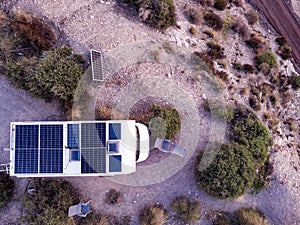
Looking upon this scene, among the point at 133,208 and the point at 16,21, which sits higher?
the point at 16,21

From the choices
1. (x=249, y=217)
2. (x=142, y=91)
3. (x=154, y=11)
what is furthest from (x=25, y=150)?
(x=249, y=217)

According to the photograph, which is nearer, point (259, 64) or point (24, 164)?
point (24, 164)

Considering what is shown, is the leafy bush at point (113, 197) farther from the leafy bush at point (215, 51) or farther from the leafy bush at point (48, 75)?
the leafy bush at point (215, 51)

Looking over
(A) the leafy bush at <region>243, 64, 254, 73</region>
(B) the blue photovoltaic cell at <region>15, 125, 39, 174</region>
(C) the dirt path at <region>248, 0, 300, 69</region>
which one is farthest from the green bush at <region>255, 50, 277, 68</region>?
(B) the blue photovoltaic cell at <region>15, 125, 39, 174</region>

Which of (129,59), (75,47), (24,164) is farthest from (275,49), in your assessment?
(24,164)

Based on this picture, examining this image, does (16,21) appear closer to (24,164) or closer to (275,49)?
(24,164)

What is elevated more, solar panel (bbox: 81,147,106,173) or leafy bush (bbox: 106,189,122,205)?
solar panel (bbox: 81,147,106,173)

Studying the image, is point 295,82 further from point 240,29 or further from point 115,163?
point 115,163

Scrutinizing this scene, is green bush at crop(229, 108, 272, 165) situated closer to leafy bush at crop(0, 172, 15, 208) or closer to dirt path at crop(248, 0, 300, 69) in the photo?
dirt path at crop(248, 0, 300, 69)
